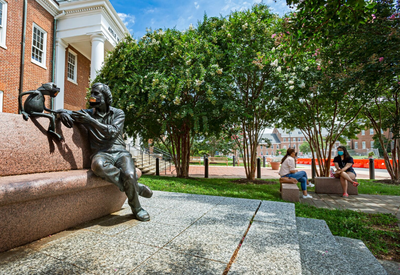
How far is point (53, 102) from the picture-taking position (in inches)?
534

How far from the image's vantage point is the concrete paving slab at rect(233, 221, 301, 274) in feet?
5.73

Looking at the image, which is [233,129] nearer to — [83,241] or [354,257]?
[354,257]

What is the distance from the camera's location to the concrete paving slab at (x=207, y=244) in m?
2.00

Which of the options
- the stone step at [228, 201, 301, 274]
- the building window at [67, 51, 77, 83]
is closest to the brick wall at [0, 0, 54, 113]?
the building window at [67, 51, 77, 83]

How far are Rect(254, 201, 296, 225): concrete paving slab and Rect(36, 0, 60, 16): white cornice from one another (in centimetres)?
1678

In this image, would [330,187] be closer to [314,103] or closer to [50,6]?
[314,103]

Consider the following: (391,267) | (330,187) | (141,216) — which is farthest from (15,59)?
(391,267)

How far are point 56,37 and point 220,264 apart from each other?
17.2 metres

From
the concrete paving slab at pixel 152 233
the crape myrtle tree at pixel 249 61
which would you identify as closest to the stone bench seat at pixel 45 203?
the concrete paving slab at pixel 152 233

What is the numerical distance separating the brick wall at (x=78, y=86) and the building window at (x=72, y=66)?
23 centimetres

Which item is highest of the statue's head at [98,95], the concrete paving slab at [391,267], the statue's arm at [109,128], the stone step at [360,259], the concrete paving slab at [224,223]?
the statue's head at [98,95]

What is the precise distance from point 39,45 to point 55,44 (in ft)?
3.22

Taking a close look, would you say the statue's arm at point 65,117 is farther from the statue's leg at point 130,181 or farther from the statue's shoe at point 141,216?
the statue's shoe at point 141,216

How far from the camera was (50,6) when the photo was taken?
46.0 ft
